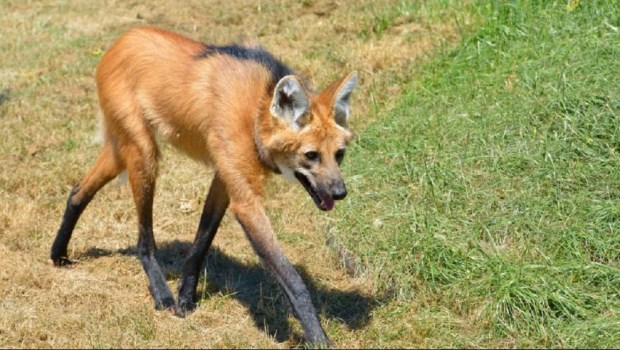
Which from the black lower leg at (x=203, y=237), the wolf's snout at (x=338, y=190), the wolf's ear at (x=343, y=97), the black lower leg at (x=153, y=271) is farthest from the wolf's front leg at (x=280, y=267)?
A: the black lower leg at (x=153, y=271)

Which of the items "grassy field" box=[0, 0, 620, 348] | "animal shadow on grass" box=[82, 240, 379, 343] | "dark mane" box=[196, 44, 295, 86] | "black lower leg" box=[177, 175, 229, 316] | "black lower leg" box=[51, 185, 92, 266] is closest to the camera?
"grassy field" box=[0, 0, 620, 348]

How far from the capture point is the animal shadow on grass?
4832 millimetres

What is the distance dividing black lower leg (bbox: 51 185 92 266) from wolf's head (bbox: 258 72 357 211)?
1.66 meters

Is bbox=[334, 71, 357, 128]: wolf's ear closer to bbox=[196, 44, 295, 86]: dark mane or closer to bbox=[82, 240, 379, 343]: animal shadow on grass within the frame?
bbox=[196, 44, 295, 86]: dark mane

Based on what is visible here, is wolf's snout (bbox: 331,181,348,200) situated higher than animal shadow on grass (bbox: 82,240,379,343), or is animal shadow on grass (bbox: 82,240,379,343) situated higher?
wolf's snout (bbox: 331,181,348,200)

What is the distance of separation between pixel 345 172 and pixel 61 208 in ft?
7.11

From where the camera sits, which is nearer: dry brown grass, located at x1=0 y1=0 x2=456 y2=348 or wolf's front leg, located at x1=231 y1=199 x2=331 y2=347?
wolf's front leg, located at x1=231 y1=199 x2=331 y2=347

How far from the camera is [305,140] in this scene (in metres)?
4.51

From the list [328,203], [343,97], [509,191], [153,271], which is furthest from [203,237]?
[509,191]

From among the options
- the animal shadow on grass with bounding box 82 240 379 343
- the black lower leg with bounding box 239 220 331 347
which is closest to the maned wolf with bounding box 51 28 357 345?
the black lower leg with bounding box 239 220 331 347

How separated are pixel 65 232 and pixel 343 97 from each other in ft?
7.03

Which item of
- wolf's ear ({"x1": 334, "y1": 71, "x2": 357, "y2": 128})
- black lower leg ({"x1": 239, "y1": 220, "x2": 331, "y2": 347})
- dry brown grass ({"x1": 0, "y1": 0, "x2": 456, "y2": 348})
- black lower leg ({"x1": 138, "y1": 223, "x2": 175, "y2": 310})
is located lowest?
dry brown grass ({"x1": 0, "y1": 0, "x2": 456, "y2": 348})

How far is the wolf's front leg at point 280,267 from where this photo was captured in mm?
4250

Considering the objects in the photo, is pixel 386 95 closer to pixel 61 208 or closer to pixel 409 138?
pixel 409 138
